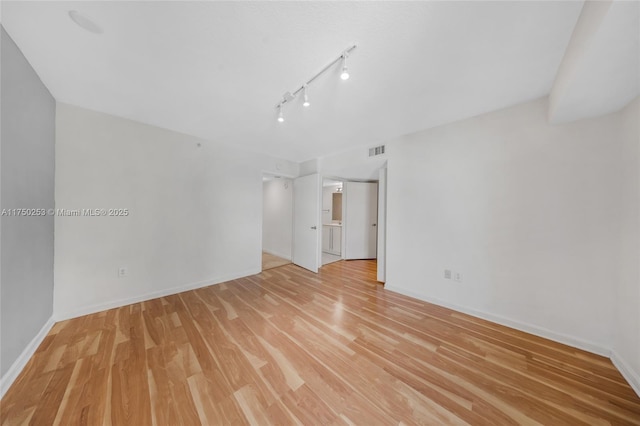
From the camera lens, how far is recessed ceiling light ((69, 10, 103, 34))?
1.25 meters

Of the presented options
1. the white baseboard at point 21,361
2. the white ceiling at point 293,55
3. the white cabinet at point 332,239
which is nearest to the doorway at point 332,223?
the white cabinet at point 332,239

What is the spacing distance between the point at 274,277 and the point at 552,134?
4.24 metres

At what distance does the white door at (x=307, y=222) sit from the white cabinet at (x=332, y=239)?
1.49m

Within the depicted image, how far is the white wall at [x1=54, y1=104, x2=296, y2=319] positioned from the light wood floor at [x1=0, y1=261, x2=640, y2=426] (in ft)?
1.49

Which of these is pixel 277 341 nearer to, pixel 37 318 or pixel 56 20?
pixel 37 318

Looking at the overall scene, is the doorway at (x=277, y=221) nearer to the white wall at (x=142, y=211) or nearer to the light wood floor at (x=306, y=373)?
the white wall at (x=142, y=211)

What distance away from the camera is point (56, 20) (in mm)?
1289

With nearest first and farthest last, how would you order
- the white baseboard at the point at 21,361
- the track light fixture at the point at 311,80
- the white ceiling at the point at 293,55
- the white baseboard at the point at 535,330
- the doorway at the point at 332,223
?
the white ceiling at the point at 293,55
the white baseboard at the point at 21,361
the track light fixture at the point at 311,80
the white baseboard at the point at 535,330
the doorway at the point at 332,223

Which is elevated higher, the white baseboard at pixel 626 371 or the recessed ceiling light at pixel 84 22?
the recessed ceiling light at pixel 84 22

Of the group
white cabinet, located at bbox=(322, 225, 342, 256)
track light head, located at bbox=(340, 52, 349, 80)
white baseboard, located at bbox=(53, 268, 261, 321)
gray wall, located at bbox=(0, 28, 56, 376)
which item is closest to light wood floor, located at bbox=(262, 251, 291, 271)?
white baseboard, located at bbox=(53, 268, 261, 321)

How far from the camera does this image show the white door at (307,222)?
4.13 meters

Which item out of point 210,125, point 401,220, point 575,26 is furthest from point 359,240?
point 575,26

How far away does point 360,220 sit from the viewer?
5332mm

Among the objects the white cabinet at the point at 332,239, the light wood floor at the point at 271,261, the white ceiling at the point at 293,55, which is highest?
the white ceiling at the point at 293,55
